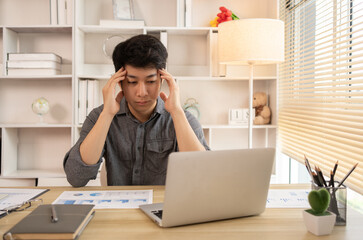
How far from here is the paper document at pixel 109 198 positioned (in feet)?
3.88

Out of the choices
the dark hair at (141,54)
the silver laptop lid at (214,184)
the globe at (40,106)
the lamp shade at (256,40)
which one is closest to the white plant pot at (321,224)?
the silver laptop lid at (214,184)

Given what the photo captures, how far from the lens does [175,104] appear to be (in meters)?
1.63

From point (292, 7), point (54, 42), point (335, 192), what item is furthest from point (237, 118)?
point (335, 192)

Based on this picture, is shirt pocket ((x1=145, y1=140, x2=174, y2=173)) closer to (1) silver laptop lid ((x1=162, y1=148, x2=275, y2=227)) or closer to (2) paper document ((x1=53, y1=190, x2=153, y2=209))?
(2) paper document ((x1=53, y1=190, x2=153, y2=209))

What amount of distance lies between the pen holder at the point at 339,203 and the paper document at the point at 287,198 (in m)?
0.17

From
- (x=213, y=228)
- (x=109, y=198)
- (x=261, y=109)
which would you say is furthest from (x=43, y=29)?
(x=213, y=228)

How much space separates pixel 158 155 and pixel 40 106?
159cm

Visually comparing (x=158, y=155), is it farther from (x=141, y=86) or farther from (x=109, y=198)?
(x=109, y=198)

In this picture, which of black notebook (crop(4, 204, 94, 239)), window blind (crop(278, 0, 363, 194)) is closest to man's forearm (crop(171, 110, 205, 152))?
black notebook (crop(4, 204, 94, 239))

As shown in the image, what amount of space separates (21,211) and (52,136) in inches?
85.1

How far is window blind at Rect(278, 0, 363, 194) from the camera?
1.80m

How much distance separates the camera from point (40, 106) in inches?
114

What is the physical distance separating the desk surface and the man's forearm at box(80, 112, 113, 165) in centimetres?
43

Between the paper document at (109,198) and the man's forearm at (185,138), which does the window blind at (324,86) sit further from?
the paper document at (109,198)
